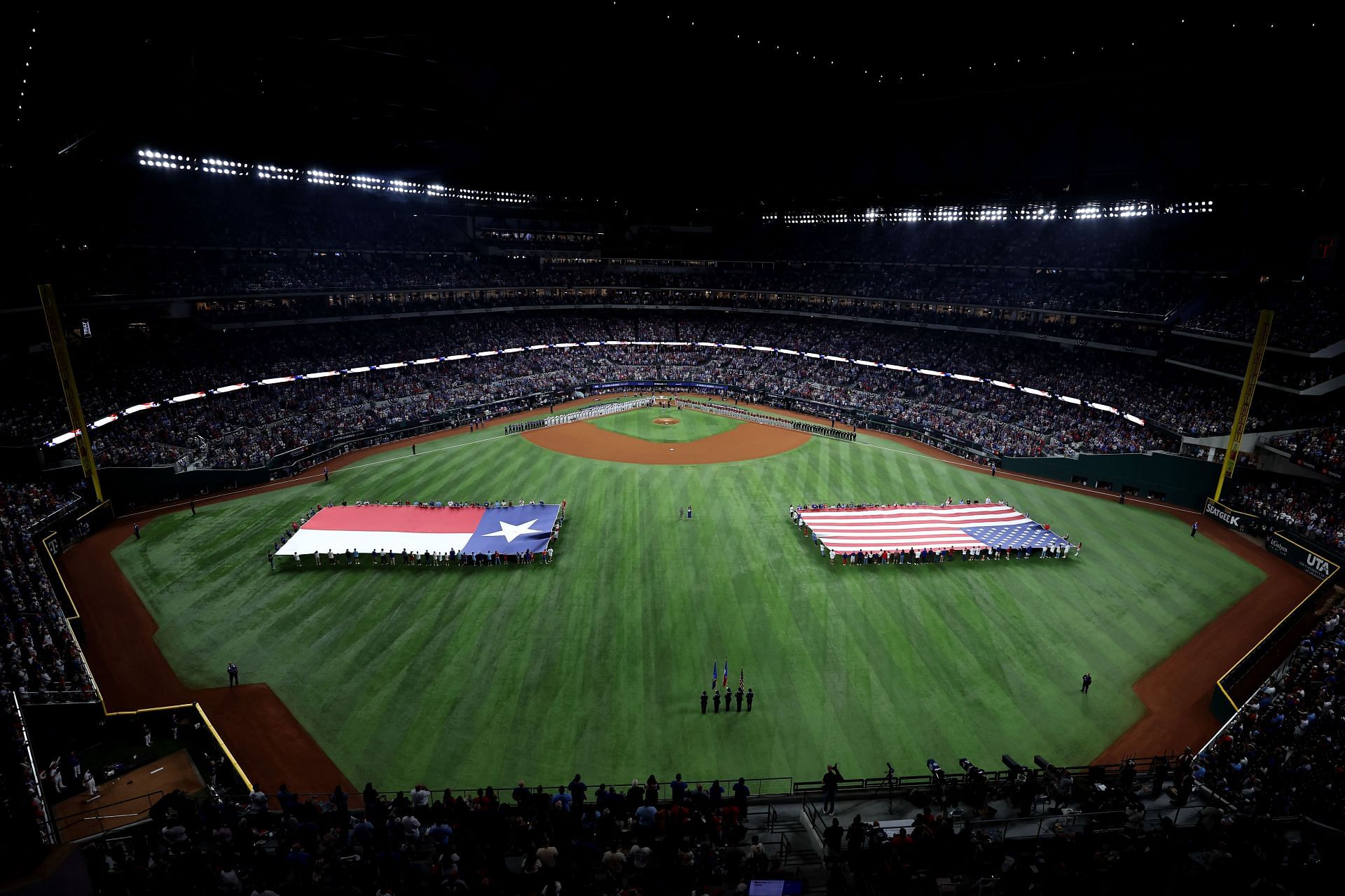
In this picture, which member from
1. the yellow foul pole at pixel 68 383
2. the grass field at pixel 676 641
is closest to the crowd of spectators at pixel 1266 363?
the grass field at pixel 676 641

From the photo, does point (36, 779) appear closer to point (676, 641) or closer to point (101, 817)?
point (101, 817)

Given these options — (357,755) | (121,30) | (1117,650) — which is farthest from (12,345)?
(1117,650)

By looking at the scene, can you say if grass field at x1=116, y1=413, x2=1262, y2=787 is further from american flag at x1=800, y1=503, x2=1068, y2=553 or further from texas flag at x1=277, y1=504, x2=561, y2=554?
american flag at x1=800, y1=503, x2=1068, y2=553

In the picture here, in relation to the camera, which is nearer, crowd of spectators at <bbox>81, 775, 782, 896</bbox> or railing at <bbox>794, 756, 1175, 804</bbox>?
crowd of spectators at <bbox>81, 775, 782, 896</bbox>

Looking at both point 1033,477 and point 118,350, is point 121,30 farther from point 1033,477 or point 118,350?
point 1033,477

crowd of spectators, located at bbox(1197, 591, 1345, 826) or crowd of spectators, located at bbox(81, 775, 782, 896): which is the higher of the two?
crowd of spectators, located at bbox(81, 775, 782, 896)

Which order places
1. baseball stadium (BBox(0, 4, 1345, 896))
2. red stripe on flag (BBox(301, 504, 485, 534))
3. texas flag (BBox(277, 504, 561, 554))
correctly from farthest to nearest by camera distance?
red stripe on flag (BBox(301, 504, 485, 534)) → texas flag (BBox(277, 504, 561, 554)) → baseball stadium (BBox(0, 4, 1345, 896))

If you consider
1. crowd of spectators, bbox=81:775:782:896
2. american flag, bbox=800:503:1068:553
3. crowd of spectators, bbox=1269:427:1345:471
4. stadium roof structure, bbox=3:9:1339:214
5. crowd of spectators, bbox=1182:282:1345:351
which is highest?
stadium roof structure, bbox=3:9:1339:214

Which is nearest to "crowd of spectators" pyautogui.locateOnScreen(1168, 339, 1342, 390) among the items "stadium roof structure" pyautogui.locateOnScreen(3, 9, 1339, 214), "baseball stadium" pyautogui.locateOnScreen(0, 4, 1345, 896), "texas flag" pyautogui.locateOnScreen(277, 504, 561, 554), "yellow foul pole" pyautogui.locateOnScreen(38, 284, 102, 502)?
"baseball stadium" pyautogui.locateOnScreen(0, 4, 1345, 896)

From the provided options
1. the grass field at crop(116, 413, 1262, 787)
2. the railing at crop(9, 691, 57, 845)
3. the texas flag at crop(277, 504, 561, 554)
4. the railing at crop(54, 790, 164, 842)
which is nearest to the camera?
the railing at crop(9, 691, 57, 845)
